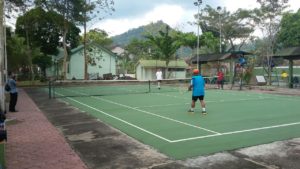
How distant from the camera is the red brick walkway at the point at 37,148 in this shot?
7.14m

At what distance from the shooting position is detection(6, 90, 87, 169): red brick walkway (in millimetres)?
7137

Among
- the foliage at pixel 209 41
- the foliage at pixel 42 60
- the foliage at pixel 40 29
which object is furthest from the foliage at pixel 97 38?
the foliage at pixel 209 41

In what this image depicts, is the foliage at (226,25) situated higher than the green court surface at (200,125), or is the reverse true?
the foliage at (226,25)

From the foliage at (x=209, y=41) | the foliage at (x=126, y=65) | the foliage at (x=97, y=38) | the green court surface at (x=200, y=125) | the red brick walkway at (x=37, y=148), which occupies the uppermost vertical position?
the foliage at (x=97, y=38)

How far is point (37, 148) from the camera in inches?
335

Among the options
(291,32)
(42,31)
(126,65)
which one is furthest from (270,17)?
(126,65)

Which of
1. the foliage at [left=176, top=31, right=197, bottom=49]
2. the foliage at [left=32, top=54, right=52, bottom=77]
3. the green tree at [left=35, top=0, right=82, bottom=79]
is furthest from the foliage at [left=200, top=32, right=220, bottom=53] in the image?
the foliage at [left=32, top=54, right=52, bottom=77]

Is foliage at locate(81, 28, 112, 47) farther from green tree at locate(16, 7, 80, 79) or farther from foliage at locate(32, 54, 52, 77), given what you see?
foliage at locate(32, 54, 52, 77)

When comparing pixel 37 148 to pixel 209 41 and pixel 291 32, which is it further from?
pixel 291 32

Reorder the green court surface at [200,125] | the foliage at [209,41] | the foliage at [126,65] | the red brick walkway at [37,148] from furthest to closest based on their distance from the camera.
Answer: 1. the foliage at [126,65]
2. the foliage at [209,41]
3. the green court surface at [200,125]
4. the red brick walkway at [37,148]

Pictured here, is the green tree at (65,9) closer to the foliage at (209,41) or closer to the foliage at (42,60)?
the foliage at (42,60)

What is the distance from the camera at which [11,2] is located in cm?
2278

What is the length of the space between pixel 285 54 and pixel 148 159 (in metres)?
24.1

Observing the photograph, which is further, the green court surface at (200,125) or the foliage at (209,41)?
the foliage at (209,41)
